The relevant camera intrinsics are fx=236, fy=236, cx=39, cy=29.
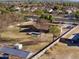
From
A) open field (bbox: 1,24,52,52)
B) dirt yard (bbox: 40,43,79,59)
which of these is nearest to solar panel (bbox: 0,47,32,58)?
dirt yard (bbox: 40,43,79,59)

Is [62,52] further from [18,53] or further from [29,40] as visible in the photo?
[18,53]

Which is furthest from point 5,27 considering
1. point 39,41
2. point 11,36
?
point 39,41

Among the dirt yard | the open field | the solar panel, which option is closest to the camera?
the solar panel

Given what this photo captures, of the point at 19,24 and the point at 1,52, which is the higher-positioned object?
the point at 1,52

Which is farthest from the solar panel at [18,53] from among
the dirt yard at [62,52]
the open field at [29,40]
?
the open field at [29,40]

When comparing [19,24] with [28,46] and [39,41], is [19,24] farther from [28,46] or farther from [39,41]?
[28,46]

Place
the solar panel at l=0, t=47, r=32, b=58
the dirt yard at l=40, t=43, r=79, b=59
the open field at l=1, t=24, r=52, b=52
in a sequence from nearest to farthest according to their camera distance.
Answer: the solar panel at l=0, t=47, r=32, b=58, the dirt yard at l=40, t=43, r=79, b=59, the open field at l=1, t=24, r=52, b=52

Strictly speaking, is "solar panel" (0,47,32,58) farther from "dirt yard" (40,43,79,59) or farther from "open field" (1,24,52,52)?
"open field" (1,24,52,52)

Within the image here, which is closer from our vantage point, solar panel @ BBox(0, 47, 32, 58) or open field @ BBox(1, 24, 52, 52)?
solar panel @ BBox(0, 47, 32, 58)

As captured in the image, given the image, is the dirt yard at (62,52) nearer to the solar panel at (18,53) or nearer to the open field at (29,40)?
the open field at (29,40)

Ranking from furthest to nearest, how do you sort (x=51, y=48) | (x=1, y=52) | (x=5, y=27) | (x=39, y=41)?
(x=5, y=27)
(x=39, y=41)
(x=51, y=48)
(x=1, y=52)

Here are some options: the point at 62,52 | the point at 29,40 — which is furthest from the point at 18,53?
the point at 29,40
